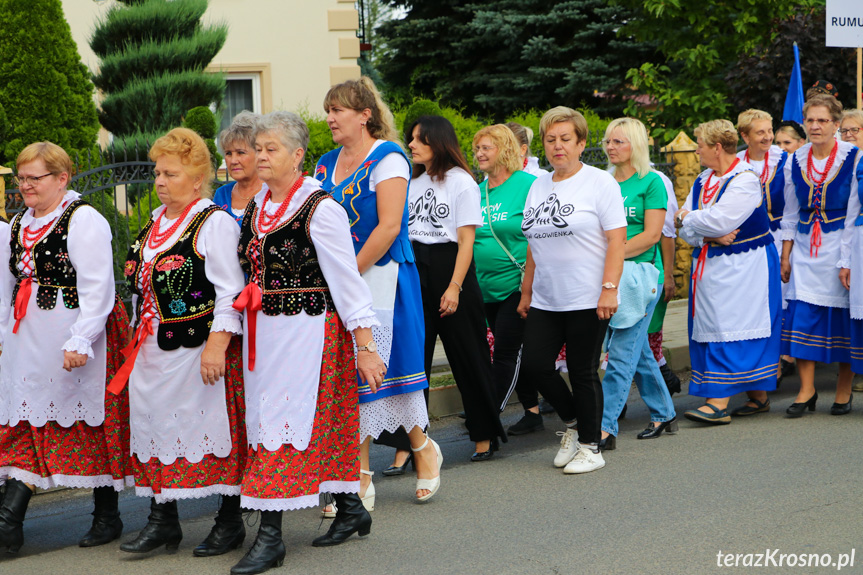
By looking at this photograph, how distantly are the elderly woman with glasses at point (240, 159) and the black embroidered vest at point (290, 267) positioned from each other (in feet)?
2.30

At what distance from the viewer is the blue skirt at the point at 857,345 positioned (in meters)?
7.20

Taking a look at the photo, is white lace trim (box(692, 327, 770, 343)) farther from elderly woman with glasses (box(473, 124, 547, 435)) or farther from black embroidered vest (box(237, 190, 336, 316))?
black embroidered vest (box(237, 190, 336, 316))

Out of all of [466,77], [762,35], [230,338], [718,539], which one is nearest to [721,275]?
[718,539]

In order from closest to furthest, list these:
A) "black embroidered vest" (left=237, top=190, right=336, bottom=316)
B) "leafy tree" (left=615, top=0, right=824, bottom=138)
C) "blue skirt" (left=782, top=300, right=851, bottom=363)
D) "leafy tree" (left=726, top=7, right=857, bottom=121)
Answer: "black embroidered vest" (left=237, top=190, right=336, bottom=316) → "blue skirt" (left=782, top=300, right=851, bottom=363) → "leafy tree" (left=726, top=7, right=857, bottom=121) → "leafy tree" (left=615, top=0, right=824, bottom=138)

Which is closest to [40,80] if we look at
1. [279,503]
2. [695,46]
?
[279,503]

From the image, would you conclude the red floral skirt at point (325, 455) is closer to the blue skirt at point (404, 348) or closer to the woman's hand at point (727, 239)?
the blue skirt at point (404, 348)

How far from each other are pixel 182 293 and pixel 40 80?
27.1 ft

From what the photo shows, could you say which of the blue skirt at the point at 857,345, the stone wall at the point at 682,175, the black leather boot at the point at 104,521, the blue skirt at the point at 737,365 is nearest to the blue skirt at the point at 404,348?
the black leather boot at the point at 104,521

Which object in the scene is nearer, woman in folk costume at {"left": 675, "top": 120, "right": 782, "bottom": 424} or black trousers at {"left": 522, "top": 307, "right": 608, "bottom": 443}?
black trousers at {"left": 522, "top": 307, "right": 608, "bottom": 443}

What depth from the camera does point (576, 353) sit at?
5973mm

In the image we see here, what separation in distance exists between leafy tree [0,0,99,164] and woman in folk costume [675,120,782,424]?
7.46m

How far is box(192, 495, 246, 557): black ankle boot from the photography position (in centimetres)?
470

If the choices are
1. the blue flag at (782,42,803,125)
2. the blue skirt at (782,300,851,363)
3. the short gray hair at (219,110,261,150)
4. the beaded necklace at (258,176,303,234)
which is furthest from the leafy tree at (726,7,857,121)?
the beaded necklace at (258,176,303,234)

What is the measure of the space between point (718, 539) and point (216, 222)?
260cm
